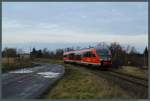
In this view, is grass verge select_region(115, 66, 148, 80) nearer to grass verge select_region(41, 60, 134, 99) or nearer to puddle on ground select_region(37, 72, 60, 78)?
grass verge select_region(41, 60, 134, 99)

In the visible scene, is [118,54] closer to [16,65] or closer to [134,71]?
[134,71]

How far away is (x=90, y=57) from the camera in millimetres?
9672

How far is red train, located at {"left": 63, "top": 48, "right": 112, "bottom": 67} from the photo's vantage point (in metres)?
8.91

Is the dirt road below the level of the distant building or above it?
below

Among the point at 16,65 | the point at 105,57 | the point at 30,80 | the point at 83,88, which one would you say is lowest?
the point at 83,88

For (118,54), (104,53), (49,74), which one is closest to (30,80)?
(49,74)

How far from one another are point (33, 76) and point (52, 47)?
76 centimetres

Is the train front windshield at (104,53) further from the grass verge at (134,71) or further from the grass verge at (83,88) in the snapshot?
the grass verge at (83,88)

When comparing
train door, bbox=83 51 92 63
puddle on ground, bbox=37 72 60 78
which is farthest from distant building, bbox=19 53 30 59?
train door, bbox=83 51 92 63

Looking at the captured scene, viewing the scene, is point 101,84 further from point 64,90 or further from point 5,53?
point 5,53

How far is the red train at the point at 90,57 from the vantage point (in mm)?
8906

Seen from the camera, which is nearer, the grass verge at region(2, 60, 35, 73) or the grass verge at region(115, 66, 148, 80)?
the grass verge at region(115, 66, 148, 80)

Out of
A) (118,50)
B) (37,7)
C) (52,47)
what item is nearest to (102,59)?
(118,50)

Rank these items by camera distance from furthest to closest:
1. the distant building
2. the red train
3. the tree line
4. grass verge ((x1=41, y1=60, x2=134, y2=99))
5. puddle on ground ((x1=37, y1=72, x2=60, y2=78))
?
the red train → puddle on ground ((x1=37, y1=72, x2=60, y2=78)) → the distant building → the tree line → grass verge ((x1=41, y1=60, x2=134, y2=99))
